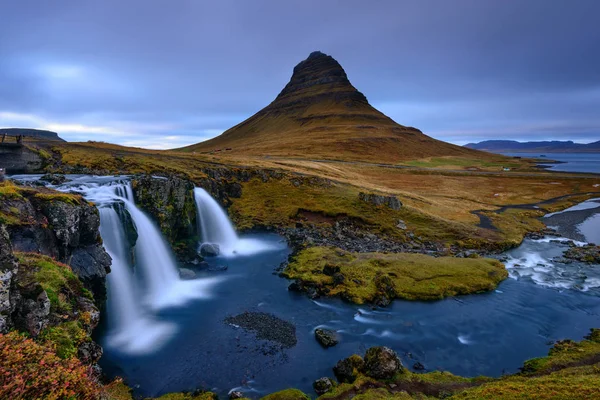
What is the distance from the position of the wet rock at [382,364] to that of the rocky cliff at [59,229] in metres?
19.1

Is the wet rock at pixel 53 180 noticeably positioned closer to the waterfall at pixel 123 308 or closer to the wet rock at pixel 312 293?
the waterfall at pixel 123 308

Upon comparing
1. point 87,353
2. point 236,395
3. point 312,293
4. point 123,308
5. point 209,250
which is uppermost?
point 87,353

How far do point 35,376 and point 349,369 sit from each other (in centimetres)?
1505

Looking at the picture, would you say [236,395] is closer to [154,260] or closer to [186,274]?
[186,274]

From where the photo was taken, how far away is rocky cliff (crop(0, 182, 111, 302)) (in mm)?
19281

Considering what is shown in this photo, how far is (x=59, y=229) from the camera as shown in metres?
21.4

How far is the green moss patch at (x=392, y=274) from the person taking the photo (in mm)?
29697

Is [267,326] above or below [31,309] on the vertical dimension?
below

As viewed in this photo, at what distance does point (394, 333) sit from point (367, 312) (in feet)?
10.7

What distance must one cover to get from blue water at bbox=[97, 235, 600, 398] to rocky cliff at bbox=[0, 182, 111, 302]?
5.82 metres

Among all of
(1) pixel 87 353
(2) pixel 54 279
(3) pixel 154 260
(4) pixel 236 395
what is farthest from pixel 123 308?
(4) pixel 236 395

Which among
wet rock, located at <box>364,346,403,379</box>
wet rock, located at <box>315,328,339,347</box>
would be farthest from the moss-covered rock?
wet rock, located at <box>315,328,339,347</box>

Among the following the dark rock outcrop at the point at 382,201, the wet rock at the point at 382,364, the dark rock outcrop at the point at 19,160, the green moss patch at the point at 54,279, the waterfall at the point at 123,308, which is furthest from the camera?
the dark rock outcrop at the point at 382,201

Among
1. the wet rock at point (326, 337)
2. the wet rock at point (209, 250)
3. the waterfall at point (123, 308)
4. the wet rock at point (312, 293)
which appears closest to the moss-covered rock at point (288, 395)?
the wet rock at point (326, 337)
